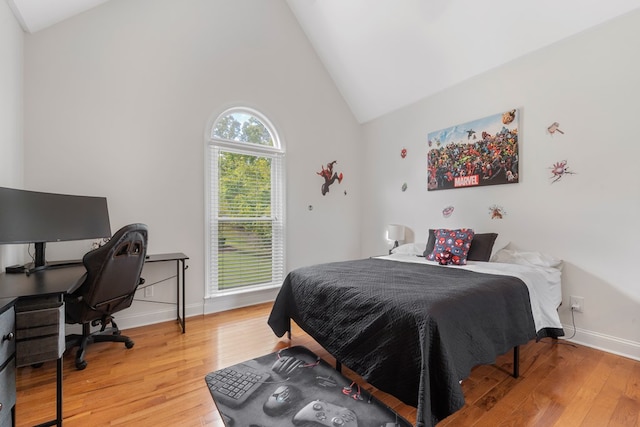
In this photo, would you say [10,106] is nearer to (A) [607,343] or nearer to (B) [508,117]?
(B) [508,117]

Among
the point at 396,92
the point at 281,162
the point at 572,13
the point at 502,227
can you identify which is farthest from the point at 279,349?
the point at 572,13

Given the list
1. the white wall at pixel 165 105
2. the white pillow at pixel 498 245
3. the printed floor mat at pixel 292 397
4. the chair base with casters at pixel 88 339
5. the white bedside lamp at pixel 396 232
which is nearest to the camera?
the printed floor mat at pixel 292 397

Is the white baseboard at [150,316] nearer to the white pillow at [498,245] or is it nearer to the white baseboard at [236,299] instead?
the white baseboard at [236,299]

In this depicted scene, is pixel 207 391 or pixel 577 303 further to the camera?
pixel 577 303

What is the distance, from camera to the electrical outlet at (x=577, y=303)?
2.38 m

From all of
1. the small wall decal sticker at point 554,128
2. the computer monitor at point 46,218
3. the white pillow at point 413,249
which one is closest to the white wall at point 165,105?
the computer monitor at point 46,218

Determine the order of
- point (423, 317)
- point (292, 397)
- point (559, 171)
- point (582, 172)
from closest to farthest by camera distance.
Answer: point (423, 317) < point (292, 397) < point (582, 172) < point (559, 171)

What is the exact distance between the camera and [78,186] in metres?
2.50

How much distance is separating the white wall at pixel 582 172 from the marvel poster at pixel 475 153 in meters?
0.09

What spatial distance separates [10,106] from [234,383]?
264 centimetres

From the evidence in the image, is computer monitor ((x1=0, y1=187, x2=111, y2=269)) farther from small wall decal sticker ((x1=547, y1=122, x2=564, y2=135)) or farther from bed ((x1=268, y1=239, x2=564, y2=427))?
small wall decal sticker ((x1=547, y1=122, x2=564, y2=135))

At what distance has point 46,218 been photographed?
6.59ft

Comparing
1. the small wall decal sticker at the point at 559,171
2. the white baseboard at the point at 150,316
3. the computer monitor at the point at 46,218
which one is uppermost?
the small wall decal sticker at the point at 559,171

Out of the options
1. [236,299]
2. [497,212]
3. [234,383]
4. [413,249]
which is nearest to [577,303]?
[497,212]
